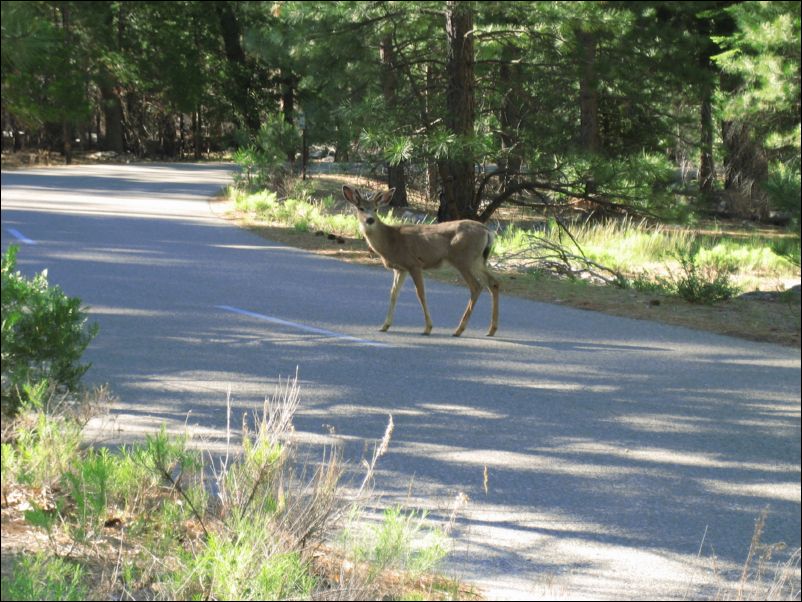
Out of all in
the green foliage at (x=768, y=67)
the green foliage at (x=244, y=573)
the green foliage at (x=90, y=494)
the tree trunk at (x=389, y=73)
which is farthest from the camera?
the green foliage at (x=768, y=67)

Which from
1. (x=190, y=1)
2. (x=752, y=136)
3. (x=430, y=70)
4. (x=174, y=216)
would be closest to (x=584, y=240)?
(x=430, y=70)

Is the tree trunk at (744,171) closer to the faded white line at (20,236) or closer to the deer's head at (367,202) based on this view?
the faded white line at (20,236)

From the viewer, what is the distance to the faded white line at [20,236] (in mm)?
19906

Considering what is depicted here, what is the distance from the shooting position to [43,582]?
180 inches

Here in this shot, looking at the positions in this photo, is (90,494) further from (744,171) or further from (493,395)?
(744,171)

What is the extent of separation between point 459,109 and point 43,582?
14.7m

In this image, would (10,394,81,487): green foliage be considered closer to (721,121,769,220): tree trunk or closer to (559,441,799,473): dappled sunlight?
(559,441,799,473): dappled sunlight

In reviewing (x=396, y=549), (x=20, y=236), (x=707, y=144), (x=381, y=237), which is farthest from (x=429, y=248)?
(x=707, y=144)

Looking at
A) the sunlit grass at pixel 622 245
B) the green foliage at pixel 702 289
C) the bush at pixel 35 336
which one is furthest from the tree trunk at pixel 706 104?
the bush at pixel 35 336

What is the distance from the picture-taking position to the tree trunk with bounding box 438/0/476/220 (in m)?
17.2

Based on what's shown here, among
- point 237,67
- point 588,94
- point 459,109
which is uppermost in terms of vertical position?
point 237,67

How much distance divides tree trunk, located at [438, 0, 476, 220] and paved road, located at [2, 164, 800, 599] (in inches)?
129

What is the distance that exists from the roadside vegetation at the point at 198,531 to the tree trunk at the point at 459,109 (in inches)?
449

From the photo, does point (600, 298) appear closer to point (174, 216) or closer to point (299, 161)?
point (174, 216)
